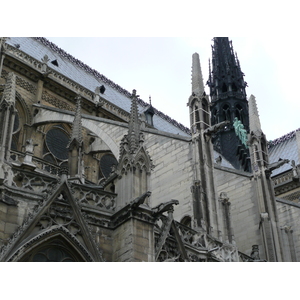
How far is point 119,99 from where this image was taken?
29094 millimetres

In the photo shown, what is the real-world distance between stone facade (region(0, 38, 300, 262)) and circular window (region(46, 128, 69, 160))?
0.04m

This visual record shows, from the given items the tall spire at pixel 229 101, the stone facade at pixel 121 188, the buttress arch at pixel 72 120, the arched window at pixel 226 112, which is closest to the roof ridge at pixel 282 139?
the tall spire at pixel 229 101

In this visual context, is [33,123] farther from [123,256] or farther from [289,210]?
→ [123,256]

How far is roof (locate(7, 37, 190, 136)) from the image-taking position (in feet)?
82.9

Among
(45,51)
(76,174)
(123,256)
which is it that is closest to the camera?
(123,256)

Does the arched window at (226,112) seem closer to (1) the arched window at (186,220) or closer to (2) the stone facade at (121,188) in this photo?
(2) the stone facade at (121,188)

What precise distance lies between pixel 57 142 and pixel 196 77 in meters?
6.35

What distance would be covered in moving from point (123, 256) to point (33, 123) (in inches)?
433

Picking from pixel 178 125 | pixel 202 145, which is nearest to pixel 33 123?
pixel 202 145

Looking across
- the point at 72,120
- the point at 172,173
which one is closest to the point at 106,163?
the point at 72,120

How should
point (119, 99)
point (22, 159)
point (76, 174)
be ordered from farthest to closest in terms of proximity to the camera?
point (119, 99), point (22, 159), point (76, 174)

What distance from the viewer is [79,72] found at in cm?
2834

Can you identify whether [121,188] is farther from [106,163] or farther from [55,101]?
[55,101]

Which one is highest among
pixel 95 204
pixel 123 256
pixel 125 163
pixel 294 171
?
pixel 294 171
